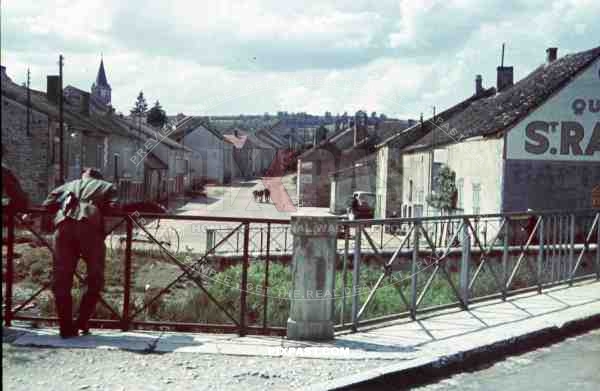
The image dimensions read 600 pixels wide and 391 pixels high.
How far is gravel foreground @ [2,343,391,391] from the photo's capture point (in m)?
4.68

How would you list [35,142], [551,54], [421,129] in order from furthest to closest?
[421,129], [551,54], [35,142]

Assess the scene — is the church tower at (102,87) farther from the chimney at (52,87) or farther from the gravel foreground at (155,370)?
the gravel foreground at (155,370)

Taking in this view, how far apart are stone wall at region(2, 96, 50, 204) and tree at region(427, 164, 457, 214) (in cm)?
1775

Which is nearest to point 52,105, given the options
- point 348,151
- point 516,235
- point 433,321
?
point 348,151

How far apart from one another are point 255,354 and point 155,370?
0.94 m

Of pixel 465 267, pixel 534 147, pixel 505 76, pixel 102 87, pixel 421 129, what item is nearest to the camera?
pixel 465 267

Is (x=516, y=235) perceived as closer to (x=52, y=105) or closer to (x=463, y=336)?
(x=463, y=336)

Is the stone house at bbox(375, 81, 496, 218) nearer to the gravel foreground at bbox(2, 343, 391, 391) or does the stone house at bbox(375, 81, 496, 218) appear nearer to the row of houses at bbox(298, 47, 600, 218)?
the row of houses at bbox(298, 47, 600, 218)

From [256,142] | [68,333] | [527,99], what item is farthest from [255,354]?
[256,142]

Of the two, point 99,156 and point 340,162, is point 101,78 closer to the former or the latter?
point 340,162

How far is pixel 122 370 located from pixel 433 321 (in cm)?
363

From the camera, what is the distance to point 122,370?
4.98m

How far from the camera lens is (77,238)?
5664 millimetres

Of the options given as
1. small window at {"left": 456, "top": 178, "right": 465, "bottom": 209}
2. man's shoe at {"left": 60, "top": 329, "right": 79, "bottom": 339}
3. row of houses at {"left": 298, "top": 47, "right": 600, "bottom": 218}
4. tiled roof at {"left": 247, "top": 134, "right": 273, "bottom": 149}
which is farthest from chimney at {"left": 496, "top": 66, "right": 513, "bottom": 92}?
man's shoe at {"left": 60, "top": 329, "right": 79, "bottom": 339}
